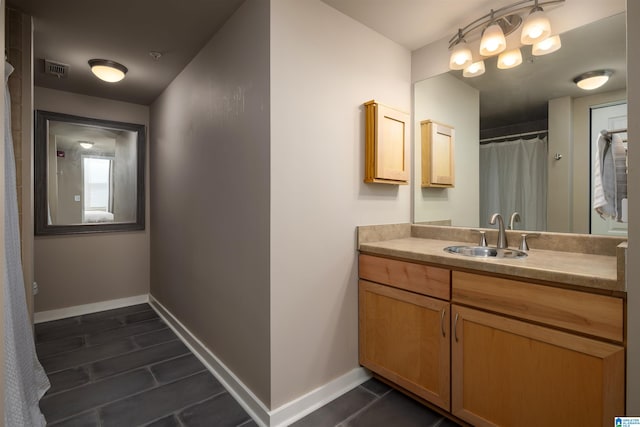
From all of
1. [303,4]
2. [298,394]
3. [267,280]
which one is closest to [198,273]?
[267,280]

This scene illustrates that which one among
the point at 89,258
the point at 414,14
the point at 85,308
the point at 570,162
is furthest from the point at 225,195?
the point at 85,308

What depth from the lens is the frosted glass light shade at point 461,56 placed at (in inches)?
78.7

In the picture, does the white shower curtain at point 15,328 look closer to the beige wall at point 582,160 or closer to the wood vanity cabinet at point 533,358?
the wood vanity cabinet at point 533,358

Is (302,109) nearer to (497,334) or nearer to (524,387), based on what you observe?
(497,334)

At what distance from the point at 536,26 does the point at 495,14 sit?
273 mm

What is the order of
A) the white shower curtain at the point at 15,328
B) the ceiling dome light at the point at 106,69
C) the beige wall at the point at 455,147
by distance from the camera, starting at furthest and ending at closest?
the ceiling dome light at the point at 106,69, the beige wall at the point at 455,147, the white shower curtain at the point at 15,328

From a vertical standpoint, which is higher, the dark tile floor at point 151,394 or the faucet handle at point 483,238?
the faucet handle at point 483,238

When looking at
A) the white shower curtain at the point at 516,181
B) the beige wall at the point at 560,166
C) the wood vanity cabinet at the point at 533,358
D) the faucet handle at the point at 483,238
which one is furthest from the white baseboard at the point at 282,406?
the beige wall at the point at 560,166

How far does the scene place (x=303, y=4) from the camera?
68.0 inches

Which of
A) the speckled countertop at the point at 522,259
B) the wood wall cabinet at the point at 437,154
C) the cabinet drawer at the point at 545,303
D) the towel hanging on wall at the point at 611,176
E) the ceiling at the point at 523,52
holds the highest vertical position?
the ceiling at the point at 523,52

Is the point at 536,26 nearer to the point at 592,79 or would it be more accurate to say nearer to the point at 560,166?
the point at 592,79

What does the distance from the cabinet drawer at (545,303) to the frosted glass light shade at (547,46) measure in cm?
139

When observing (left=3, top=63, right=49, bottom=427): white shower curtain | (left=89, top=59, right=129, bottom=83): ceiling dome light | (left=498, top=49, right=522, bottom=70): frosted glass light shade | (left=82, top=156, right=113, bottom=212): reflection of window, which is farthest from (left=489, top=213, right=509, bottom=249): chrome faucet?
(left=82, top=156, right=113, bottom=212): reflection of window

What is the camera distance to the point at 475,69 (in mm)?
2055
